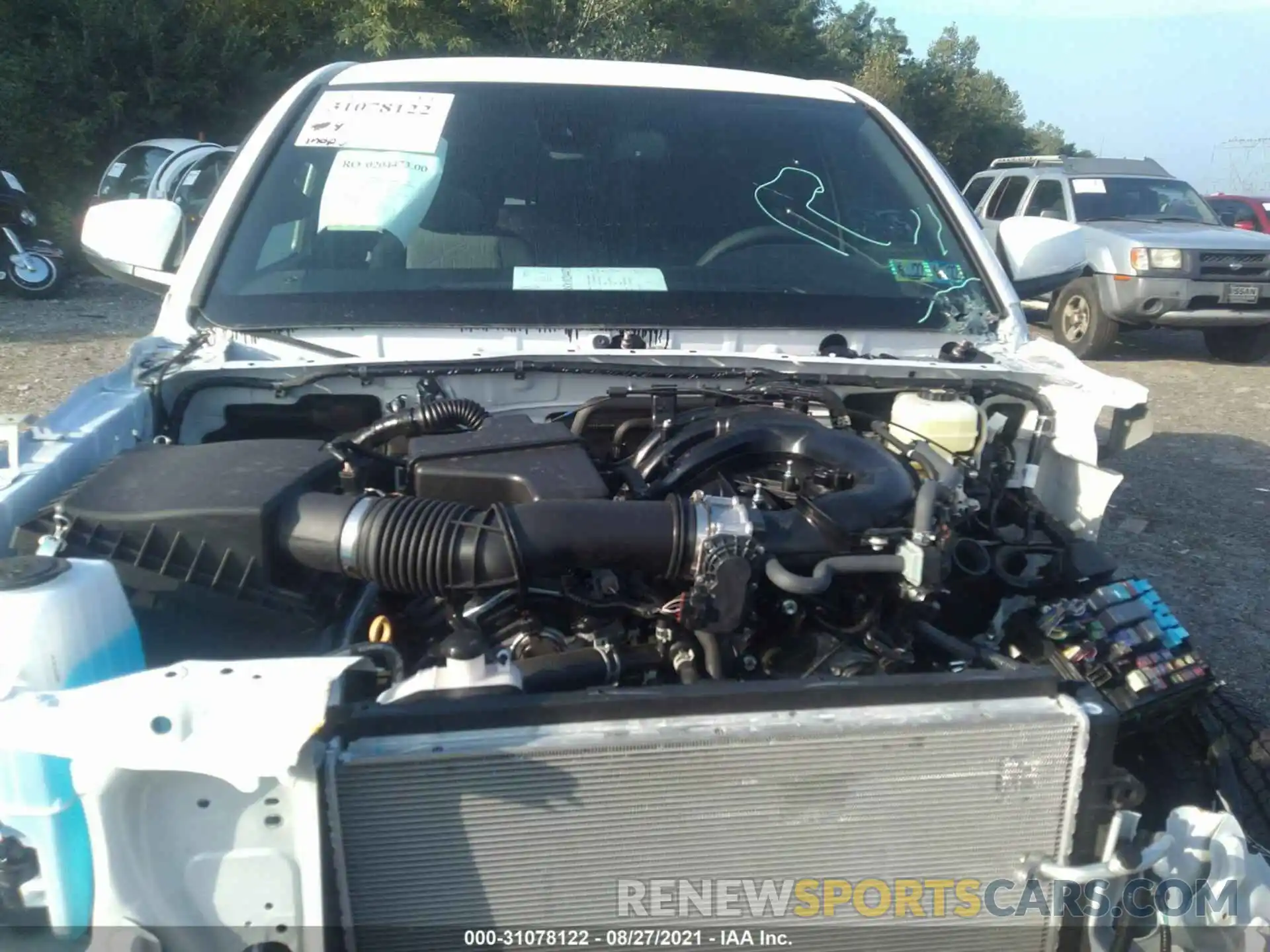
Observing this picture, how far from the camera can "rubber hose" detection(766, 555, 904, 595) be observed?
160 centimetres

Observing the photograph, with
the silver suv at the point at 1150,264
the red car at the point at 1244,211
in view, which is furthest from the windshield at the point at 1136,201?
the red car at the point at 1244,211

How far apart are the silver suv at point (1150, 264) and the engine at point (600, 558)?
23.4 feet

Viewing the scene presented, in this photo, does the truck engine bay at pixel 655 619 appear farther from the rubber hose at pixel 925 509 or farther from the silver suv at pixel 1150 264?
the silver suv at pixel 1150 264

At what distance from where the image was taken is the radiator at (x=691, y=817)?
4.19 ft

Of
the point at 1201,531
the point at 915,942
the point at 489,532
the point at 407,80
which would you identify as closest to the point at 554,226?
the point at 407,80

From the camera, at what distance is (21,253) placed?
11.1 m

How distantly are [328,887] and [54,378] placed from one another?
743 cm

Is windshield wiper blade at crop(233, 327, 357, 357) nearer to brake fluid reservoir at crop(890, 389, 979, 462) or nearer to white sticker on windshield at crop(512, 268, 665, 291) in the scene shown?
white sticker on windshield at crop(512, 268, 665, 291)

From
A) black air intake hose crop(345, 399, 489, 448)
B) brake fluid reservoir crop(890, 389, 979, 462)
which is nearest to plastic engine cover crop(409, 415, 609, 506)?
black air intake hose crop(345, 399, 489, 448)

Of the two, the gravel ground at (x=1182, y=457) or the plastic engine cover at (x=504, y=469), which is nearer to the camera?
the plastic engine cover at (x=504, y=469)

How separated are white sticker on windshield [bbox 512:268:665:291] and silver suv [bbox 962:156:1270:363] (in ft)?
22.0

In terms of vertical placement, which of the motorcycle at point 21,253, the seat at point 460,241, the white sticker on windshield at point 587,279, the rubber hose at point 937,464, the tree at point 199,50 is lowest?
the motorcycle at point 21,253

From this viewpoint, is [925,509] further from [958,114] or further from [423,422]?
[958,114]

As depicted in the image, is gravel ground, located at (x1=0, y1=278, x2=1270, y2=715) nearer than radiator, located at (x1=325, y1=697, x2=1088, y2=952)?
No
